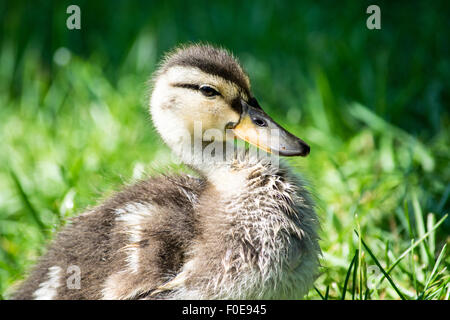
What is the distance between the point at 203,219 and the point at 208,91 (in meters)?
0.39

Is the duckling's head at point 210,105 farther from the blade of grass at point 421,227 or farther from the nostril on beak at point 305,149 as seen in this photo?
the blade of grass at point 421,227

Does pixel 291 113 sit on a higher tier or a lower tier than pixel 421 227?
higher

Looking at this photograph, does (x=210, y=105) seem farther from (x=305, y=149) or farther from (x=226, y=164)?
(x=305, y=149)

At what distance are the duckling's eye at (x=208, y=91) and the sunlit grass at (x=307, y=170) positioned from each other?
0.94 feet

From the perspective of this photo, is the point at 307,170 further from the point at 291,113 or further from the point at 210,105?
the point at 210,105

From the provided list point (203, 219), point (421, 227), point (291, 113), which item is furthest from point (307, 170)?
point (203, 219)

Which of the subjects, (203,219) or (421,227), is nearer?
(203,219)

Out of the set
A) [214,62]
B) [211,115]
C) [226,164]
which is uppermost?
[214,62]

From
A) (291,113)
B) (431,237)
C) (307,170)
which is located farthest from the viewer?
(291,113)

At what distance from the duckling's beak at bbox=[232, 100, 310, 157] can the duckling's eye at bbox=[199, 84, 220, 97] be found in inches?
3.3

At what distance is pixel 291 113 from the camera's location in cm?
304

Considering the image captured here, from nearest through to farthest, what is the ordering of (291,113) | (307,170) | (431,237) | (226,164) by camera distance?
1. (226,164)
2. (431,237)
3. (307,170)
4. (291,113)

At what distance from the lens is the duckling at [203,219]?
1604 millimetres
